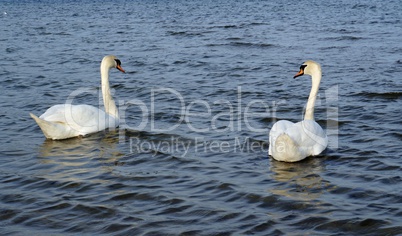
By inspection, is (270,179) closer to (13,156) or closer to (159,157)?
(159,157)

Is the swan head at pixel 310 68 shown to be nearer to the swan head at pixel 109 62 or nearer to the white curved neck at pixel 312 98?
the white curved neck at pixel 312 98

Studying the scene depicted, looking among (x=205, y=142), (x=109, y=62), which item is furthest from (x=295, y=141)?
(x=109, y=62)

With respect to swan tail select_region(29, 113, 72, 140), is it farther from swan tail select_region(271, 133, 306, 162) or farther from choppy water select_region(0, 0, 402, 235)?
swan tail select_region(271, 133, 306, 162)

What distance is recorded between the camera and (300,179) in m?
7.55

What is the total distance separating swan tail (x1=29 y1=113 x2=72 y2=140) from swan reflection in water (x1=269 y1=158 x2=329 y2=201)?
3.00 m

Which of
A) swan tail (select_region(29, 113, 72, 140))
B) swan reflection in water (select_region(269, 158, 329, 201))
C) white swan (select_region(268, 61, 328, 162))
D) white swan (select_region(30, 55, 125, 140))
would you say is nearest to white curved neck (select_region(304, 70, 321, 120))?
white swan (select_region(268, 61, 328, 162))

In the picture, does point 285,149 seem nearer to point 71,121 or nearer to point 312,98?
point 312,98

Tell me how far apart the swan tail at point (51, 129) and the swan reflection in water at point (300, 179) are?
3.00m

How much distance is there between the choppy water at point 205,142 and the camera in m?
6.36

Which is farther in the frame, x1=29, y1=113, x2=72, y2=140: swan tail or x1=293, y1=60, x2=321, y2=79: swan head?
x1=293, y1=60, x2=321, y2=79: swan head

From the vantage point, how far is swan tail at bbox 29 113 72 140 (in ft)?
29.9

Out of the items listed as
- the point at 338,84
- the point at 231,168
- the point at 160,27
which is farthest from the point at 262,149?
the point at 160,27

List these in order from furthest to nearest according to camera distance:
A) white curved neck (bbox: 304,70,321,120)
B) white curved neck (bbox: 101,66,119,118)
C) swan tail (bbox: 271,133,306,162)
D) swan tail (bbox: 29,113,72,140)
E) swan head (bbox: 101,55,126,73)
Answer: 1. swan head (bbox: 101,55,126,73)
2. white curved neck (bbox: 101,66,119,118)
3. white curved neck (bbox: 304,70,321,120)
4. swan tail (bbox: 29,113,72,140)
5. swan tail (bbox: 271,133,306,162)

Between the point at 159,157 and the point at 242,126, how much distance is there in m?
1.89
